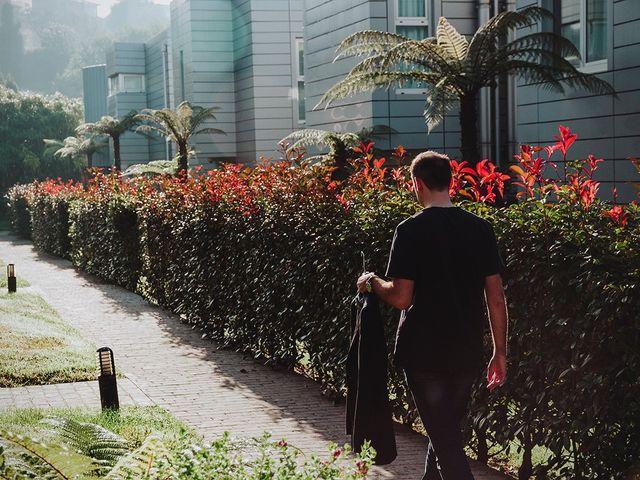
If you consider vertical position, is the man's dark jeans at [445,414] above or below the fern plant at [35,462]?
below

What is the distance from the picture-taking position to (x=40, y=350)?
10969 millimetres

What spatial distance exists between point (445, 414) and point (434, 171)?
1253 millimetres

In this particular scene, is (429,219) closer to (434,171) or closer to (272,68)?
(434,171)

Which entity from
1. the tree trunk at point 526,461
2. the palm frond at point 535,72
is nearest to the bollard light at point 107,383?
the tree trunk at point 526,461

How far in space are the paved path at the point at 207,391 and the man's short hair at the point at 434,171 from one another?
235cm

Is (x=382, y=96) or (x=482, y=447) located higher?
(x=382, y=96)

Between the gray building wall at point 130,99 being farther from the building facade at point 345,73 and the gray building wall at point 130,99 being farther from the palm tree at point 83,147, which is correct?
the building facade at point 345,73

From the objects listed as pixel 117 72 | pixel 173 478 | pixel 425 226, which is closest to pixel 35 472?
pixel 173 478

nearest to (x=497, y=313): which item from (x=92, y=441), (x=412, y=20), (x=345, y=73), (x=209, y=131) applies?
(x=92, y=441)

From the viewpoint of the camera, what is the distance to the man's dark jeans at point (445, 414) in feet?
15.9

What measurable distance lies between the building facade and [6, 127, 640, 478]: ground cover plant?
5.78 metres

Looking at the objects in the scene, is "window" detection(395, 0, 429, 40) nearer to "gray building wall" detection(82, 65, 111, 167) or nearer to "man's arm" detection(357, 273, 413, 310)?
"man's arm" detection(357, 273, 413, 310)

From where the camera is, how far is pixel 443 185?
4.88m

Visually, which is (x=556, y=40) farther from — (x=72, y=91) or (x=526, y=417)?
(x=72, y=91)
